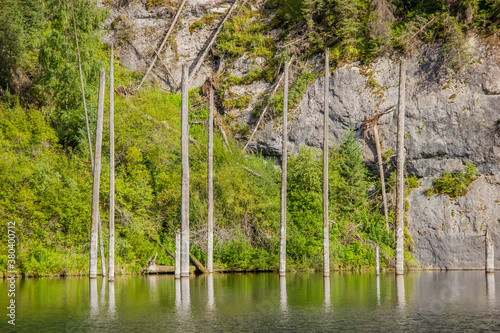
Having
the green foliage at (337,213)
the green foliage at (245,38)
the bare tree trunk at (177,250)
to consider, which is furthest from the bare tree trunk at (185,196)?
the green foliage at (245,38)

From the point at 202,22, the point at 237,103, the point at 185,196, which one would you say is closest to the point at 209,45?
the point at 202,22

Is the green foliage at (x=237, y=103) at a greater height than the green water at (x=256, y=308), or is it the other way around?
the green foliage at (x=237, y=103)

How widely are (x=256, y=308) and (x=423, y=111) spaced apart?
3170cm

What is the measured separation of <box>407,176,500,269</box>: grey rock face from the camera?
1532 inches

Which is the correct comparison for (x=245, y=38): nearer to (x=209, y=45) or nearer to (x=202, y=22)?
(x=209, y=45)

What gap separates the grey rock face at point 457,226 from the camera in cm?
3891

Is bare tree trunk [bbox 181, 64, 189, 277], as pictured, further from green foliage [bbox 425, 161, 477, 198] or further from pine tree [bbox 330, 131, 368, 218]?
green foliage [bbox 425, 161, 477, 198]

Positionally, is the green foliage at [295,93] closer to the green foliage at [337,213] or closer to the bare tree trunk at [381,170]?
the green foliage at [337,213]

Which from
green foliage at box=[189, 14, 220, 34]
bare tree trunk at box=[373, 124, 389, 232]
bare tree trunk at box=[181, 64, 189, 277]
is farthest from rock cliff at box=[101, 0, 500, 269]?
bare tree trunk at box=[181, 64, 189, 277]

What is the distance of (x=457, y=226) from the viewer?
130ft

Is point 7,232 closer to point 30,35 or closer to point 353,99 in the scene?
point 30,35

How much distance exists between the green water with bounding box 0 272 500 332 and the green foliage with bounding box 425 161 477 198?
1647cm

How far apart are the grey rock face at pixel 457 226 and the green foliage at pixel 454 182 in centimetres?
39

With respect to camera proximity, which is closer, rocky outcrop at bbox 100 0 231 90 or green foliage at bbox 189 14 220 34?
rocky outcrop at bbox 100 0 231 90
